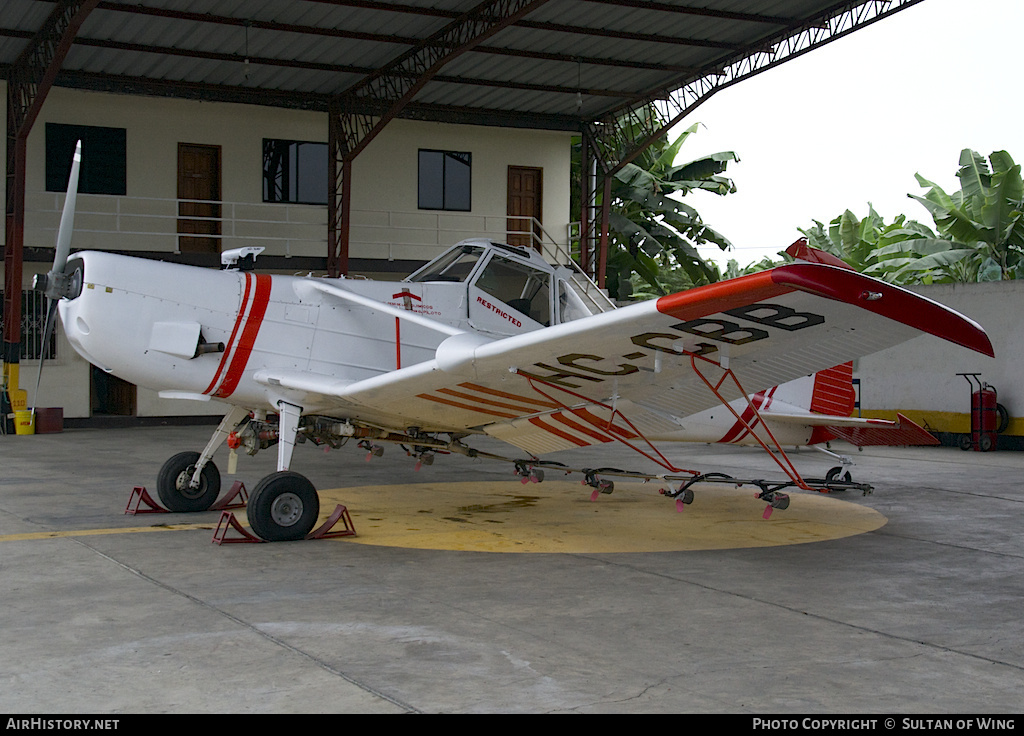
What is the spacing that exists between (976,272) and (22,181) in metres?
21.5

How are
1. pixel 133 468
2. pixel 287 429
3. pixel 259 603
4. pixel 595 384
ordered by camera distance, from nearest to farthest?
pixel 259 603 < pixel 595 384 < pixel 287 429 < pixel 133 468

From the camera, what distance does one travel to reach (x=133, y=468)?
42.9 feet

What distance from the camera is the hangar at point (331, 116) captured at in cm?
1891

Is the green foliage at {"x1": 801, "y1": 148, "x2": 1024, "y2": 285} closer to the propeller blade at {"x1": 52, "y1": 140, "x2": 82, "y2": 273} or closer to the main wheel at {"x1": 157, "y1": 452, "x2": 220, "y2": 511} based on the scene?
the main wheel at {"x1": 157, "y1": 452, "x2": 220, "y2": 511}

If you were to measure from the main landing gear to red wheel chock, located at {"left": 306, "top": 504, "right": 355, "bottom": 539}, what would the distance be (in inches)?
5.3

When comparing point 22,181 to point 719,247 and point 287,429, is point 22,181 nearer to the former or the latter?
point 287,429

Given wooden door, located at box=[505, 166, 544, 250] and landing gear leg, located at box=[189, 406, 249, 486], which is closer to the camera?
landing gear leg, located at box=[189, 406, 249, 486]

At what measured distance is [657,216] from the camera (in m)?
28.7

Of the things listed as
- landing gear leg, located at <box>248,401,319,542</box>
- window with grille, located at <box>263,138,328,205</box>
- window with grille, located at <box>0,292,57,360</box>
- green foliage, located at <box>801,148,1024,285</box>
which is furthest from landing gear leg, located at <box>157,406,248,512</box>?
green foliage, located at <box>801,148,1024,285</box>

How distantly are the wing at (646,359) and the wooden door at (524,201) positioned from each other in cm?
1809

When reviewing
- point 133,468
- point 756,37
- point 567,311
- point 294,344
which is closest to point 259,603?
point 294,344

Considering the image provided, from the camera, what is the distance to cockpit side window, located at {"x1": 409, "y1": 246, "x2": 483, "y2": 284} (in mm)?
9047

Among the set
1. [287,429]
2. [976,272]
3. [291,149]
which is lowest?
[287,429]

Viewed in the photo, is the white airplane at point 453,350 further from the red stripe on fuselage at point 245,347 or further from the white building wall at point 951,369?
the white building wall at point 951,369
